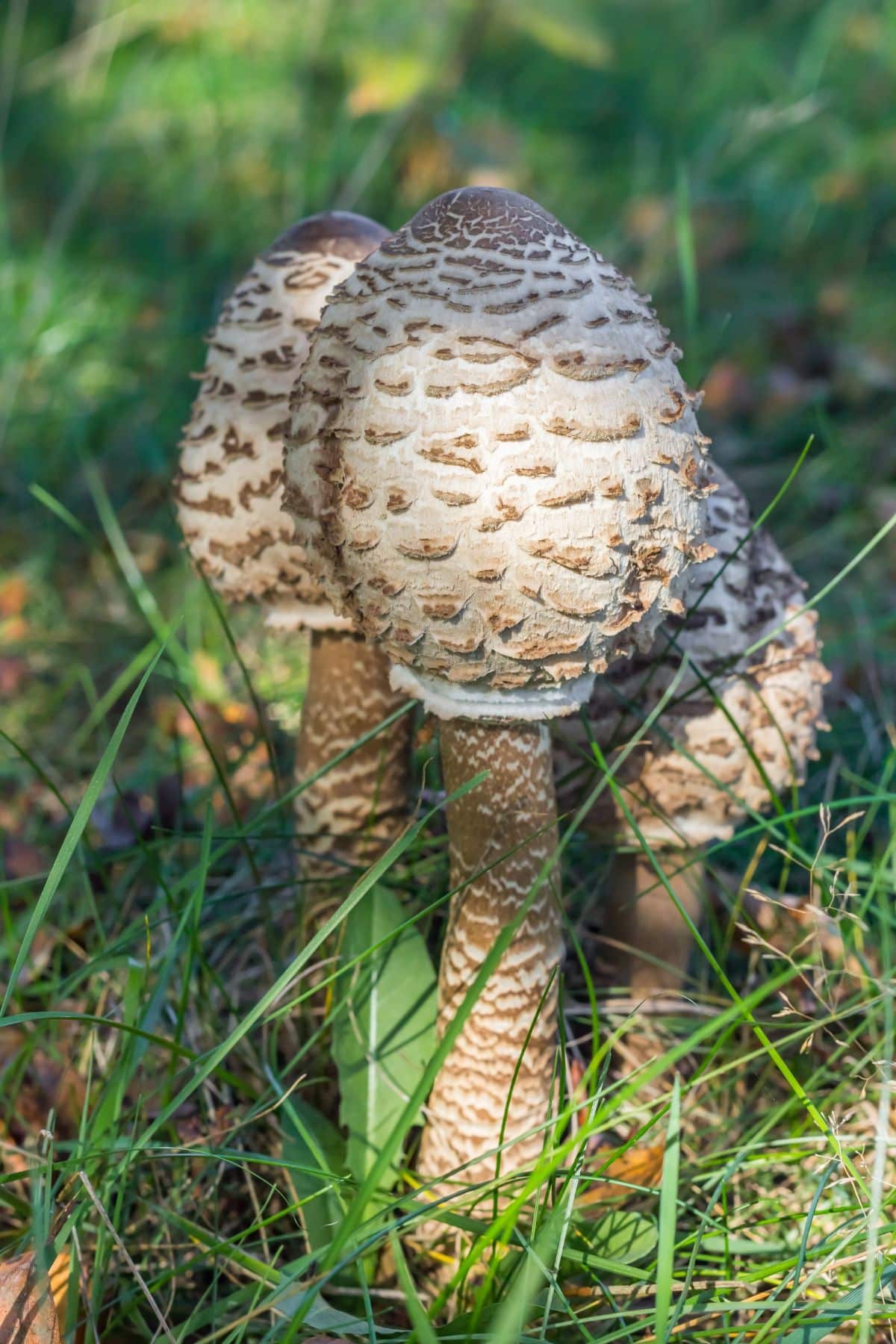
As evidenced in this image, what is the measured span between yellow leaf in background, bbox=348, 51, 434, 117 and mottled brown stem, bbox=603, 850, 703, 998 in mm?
3808

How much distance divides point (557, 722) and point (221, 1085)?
105cm

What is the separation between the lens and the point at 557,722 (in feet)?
7.43

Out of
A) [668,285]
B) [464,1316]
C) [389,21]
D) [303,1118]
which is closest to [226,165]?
[389,21]

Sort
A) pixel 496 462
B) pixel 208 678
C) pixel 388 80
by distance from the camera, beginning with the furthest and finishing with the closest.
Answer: pixel 388 80
pixel 208 678
pixel 496 462

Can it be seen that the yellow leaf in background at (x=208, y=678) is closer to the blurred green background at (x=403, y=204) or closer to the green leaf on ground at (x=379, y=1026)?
the blurred green background at (x=403, y=204)

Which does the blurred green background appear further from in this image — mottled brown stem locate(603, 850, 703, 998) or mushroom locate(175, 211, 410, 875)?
mushroom locate(175, 211, 410, 875)

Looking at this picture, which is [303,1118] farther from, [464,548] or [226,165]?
[226,165]

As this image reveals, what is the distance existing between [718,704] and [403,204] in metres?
4.06

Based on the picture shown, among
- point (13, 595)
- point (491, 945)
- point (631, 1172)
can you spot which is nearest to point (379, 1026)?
point (491, 945)

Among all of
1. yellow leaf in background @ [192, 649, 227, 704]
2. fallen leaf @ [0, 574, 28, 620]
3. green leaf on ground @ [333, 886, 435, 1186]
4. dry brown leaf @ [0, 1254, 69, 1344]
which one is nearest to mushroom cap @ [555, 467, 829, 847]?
green leaf on ground @ [333, 886, 435, 1186]

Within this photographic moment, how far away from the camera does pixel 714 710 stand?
7.57 ft

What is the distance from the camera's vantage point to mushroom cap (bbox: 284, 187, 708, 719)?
165cm

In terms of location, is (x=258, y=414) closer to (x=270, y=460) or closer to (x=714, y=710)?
(x=270, y=460)

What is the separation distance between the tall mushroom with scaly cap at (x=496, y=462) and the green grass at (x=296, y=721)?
401 mm
